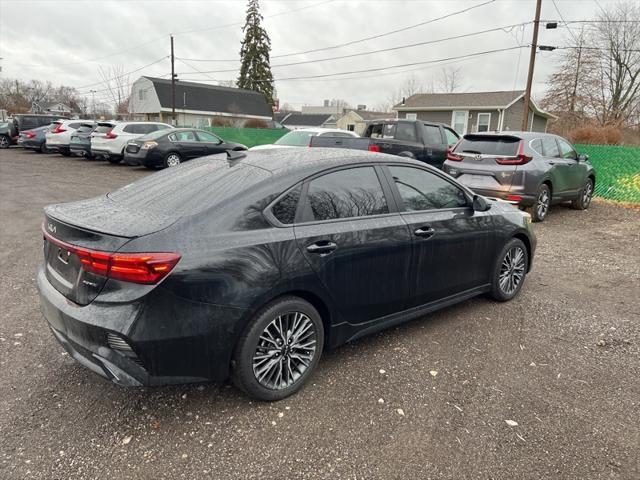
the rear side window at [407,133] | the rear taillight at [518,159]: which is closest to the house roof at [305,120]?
the rear side window at [407,133]

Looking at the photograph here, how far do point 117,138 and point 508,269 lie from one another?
15.5 meters

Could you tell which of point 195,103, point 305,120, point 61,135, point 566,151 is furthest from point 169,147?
point 305,120

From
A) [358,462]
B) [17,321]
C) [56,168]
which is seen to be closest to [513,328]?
[358,462]

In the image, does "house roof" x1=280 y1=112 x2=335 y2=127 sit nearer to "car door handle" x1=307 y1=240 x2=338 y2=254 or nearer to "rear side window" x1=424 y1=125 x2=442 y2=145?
"rear side window" x1=424 y1=125 x2=442 y2=145

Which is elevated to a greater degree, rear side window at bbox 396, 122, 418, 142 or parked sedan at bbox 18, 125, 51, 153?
rear side window at bbox 396, 122, 418, 142

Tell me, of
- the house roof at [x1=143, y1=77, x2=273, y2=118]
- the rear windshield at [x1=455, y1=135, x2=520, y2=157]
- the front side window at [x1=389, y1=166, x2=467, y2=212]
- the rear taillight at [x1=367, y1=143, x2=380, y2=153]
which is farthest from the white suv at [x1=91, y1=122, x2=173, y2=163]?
the house roof at [x1=143, y1=77, x2=273, y2=118]

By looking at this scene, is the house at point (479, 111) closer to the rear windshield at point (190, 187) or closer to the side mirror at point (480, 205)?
the side mirror at point (480, 205)

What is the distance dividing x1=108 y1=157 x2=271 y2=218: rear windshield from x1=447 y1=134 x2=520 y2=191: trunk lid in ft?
19.6

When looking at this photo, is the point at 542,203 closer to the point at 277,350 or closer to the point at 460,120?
the point at 277,350

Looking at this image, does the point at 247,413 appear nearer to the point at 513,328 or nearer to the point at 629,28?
the point at 513,328

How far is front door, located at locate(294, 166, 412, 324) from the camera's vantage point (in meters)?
2.93

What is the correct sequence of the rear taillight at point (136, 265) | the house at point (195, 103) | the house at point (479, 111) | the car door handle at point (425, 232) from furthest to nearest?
the house at point (195, 103)
the house at point (479, 111)
the car door handle at point (425, 232)
the rear taillight at point (136, 265)

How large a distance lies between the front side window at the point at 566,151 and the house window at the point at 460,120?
25.5m

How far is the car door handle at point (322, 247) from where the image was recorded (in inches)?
112
